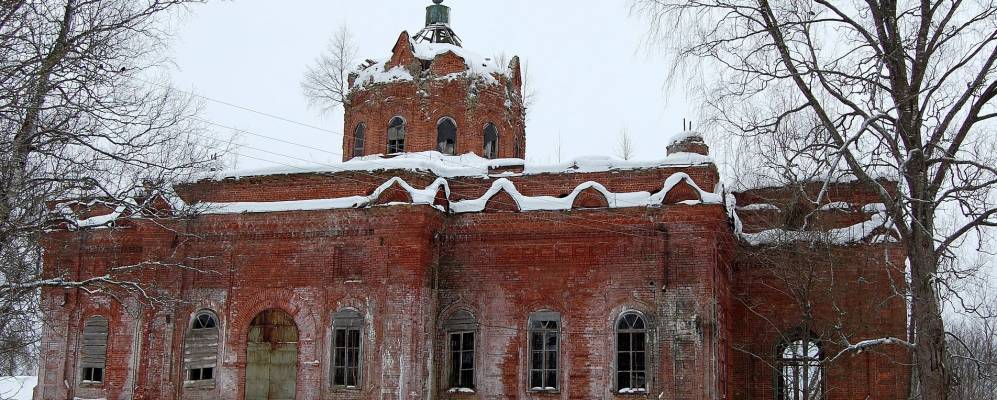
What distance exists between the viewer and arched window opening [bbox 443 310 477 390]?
706 inches

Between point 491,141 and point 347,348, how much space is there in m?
6.50

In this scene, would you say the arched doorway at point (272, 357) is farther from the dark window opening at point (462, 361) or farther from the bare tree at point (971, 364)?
the bare tree at point (971, 364)

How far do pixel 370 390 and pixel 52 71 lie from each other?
9.10 meters

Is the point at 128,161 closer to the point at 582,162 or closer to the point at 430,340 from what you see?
the point at 430,340

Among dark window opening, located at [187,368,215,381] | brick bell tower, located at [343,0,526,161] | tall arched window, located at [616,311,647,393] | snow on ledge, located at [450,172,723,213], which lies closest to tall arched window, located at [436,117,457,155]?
brick bell tower, located at [343,0,526,161]

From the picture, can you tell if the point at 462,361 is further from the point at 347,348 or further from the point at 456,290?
the point at 347,348

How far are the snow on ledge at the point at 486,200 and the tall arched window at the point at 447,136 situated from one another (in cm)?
309

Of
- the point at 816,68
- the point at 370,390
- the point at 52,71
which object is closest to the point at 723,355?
the point at 370,390

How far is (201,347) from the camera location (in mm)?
18641

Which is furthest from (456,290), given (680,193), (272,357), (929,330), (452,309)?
(929,330)

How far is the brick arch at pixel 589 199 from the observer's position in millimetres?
17562

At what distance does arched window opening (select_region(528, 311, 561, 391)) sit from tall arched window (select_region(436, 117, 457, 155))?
211 inches

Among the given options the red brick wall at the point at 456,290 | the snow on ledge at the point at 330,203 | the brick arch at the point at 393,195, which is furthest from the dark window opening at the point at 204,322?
the brick arch at the point at 393,195

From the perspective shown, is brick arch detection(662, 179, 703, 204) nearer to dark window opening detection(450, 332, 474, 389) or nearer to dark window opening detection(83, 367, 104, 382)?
dark window opening detection(450, 332, 474, 389)
